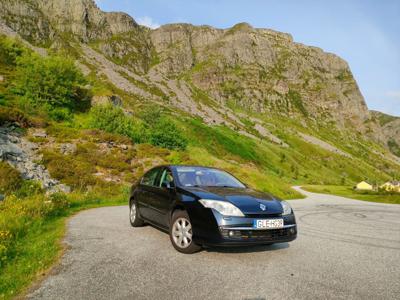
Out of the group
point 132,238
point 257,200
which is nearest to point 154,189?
point 132,238

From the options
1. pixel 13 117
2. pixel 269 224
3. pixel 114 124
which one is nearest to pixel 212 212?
pixel 269 224

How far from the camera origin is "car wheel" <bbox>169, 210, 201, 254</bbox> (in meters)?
6.21

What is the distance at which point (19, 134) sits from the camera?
87.9 ft

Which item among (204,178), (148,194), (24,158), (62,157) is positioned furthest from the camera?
(62,157)

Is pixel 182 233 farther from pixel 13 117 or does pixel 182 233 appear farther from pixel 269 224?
pixel 13 117

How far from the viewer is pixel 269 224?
19.6ft

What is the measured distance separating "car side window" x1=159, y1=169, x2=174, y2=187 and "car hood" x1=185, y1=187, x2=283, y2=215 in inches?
25.9

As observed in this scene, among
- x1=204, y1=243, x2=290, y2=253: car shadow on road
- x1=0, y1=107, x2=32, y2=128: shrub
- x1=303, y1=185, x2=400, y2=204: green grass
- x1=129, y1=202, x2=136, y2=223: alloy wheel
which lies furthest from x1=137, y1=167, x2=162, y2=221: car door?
x1=303, y1=185, x2=400, y2=204: green grass

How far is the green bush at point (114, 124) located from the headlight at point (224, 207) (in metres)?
32.6

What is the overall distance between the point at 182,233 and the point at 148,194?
7.16ft

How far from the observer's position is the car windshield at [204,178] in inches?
290

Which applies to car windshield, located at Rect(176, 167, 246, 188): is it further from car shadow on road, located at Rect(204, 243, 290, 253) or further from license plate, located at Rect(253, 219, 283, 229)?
license plate, located at Rect(253, 219, 283, 229)

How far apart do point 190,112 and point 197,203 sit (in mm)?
158315

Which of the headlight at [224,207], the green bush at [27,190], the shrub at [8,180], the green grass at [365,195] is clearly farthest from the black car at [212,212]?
the green grass at [365,195]
